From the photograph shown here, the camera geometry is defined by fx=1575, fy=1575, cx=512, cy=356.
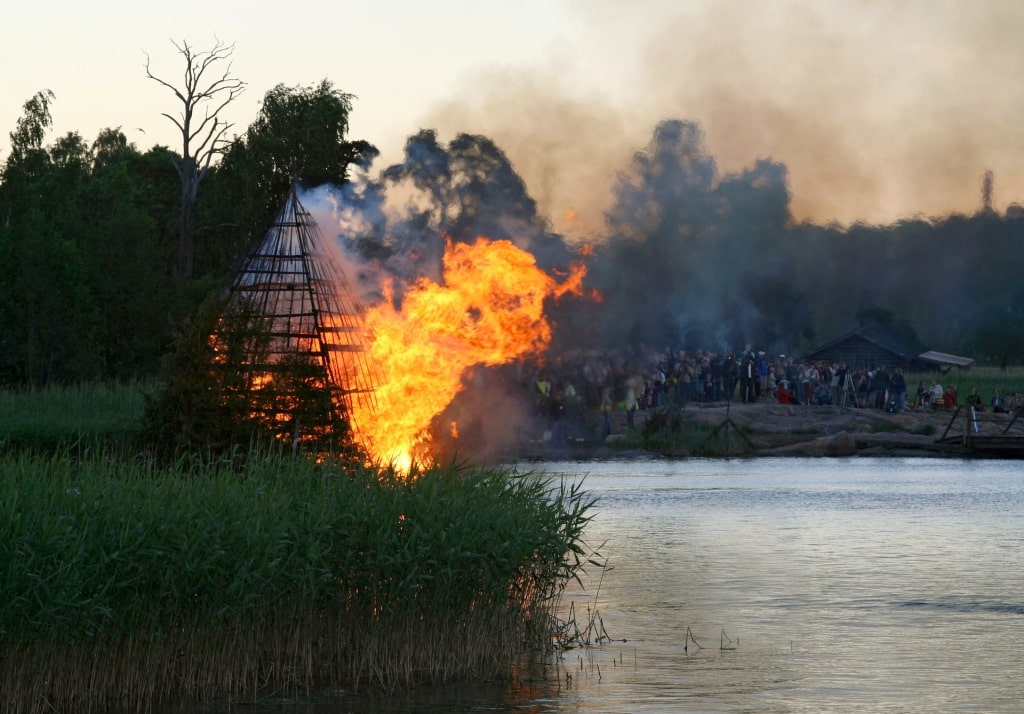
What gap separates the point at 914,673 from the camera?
2117cm

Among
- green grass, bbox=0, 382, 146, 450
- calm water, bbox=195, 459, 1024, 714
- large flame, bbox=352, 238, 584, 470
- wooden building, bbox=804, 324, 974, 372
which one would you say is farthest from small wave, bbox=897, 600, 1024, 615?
wooden building, bbox=804, 324, 974, 372

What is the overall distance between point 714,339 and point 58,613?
2680 inches

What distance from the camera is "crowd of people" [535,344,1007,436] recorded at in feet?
216

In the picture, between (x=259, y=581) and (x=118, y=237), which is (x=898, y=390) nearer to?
(x=118, y=237)

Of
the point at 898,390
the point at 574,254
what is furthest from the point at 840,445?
the point at 574,254

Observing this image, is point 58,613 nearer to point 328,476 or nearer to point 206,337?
point 328,476

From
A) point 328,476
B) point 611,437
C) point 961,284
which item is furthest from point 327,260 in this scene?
point 961,284

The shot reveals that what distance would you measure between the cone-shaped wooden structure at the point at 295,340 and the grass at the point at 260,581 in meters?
6.76

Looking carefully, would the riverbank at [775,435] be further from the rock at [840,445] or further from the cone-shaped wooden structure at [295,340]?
the cone-shaped wooden structure at [295,340]

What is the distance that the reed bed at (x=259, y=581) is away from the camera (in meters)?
16.8

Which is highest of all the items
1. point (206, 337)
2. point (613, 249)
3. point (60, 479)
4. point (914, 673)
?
point (613, 249)

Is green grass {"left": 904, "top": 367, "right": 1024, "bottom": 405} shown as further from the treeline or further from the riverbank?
the treeline

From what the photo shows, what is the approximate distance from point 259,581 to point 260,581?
2 centimetres

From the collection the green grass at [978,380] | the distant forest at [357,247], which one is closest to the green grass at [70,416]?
the distant forest at [357,247]
